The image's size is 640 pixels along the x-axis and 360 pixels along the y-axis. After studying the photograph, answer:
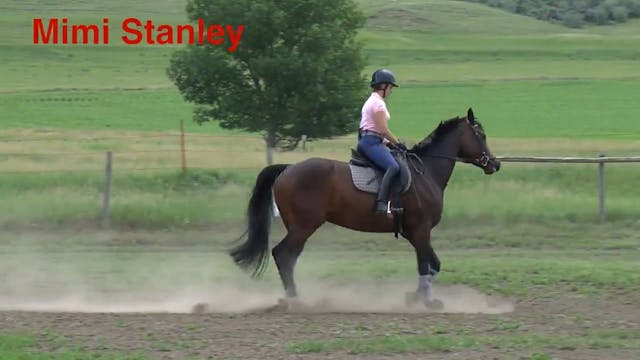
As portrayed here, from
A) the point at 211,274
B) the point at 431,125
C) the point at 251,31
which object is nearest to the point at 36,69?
the point at 431,125

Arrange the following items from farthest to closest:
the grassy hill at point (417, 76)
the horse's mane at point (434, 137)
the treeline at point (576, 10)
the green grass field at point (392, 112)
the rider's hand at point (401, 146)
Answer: the treeline at point (576, 10), the grassy hill at point (417, 76), the green grass field at point (392, 112), the horse's mane at point (434, 137), the rider's hand at point (401, 146)

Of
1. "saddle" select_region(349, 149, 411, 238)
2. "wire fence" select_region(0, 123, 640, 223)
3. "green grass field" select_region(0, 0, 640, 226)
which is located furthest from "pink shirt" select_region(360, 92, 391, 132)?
"green grass field" select_region(0, 0, 640, 226)

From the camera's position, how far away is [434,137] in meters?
11.9

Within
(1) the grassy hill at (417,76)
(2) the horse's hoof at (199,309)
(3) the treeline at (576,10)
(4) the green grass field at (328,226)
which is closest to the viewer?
(4) the green grass field at (328,226)

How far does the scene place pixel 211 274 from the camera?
44.3 feet

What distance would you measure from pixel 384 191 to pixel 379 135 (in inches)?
25.3

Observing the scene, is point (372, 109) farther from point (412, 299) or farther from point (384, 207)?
point (412, 299)

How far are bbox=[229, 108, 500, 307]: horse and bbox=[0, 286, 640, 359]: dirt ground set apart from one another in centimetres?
52

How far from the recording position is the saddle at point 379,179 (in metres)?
11.1

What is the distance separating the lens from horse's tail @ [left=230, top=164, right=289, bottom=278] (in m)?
11.3

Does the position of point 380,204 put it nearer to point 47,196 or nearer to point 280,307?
point 280,307

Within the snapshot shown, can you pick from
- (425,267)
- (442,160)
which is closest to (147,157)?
(442,160)

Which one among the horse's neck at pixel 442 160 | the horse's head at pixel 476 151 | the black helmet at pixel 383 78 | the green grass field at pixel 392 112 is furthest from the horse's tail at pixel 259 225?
the green grass field at pixel 392 112

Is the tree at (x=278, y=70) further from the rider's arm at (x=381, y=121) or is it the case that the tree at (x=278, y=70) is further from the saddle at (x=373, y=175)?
the rider's arm at (x=381, y=121)
